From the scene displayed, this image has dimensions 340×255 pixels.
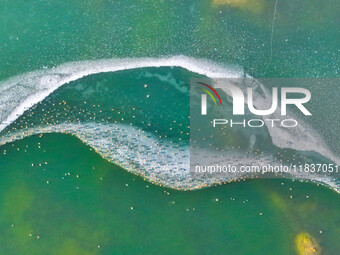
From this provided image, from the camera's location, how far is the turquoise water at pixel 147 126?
6.94 metres

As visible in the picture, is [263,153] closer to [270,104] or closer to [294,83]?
[270,104]

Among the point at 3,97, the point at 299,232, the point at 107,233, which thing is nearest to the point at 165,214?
the point at 107,233

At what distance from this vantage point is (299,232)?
22.9ft

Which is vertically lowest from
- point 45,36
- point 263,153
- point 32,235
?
point 32,235

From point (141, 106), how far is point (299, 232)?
176 inches

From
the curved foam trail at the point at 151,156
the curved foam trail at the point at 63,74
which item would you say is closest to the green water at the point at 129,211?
the curved foam trail at the point at 151,156

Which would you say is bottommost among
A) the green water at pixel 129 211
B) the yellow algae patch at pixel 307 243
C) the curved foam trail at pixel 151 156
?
the yellow algae patch at pixel 307 243

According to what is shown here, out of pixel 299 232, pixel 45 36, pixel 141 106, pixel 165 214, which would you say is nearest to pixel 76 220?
pixel 165 214

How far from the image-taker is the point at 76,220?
706 centimetres

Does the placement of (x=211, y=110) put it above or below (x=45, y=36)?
below

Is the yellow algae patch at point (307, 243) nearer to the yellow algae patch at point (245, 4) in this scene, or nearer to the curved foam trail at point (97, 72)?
the curved foam trail at point (97, 72)

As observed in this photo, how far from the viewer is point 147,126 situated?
702 cm

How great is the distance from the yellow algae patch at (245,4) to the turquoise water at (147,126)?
0.03m

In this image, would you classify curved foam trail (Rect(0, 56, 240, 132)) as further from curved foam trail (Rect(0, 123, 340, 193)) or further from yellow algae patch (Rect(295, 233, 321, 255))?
yellow algae patch (Rect(295, 233, 321, 255))
